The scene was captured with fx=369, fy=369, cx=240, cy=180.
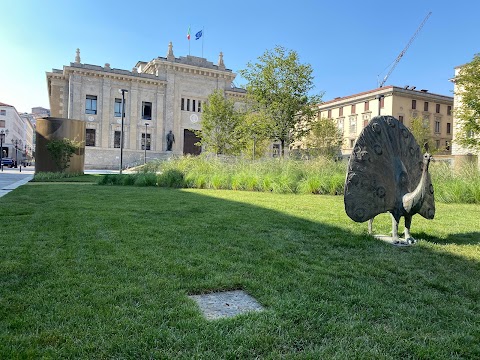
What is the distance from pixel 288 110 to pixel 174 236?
18198 mm

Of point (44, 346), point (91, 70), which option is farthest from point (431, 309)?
point (91, 70)

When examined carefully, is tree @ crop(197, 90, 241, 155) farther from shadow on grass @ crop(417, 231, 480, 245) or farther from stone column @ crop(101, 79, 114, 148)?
shadow on grass @ crop(417, 231, 480, 245)

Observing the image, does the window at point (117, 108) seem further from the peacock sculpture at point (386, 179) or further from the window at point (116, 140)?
the peacock sculpture at point (386, 179)

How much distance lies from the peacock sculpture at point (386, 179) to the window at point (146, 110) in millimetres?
47009

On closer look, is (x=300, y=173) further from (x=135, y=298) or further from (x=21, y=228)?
(x=135, y=298)

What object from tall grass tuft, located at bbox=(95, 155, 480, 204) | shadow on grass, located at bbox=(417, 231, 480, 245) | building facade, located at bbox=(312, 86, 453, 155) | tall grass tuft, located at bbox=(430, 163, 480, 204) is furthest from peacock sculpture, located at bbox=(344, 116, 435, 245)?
building facade, located at bbox=(312, 86, 453, 155)

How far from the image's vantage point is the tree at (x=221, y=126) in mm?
34750

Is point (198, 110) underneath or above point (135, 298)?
above

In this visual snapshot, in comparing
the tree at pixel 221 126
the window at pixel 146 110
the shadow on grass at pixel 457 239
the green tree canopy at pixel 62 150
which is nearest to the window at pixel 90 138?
the window at pixel 146 110

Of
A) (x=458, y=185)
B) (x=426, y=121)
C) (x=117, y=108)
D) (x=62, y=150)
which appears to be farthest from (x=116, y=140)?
(x=458, y=185)

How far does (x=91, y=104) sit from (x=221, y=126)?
20405 mm

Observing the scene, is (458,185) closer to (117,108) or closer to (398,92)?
(117,108)

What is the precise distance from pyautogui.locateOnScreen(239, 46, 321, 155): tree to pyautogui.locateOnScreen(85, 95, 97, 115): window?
30.1m

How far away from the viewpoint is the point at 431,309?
110 inches
